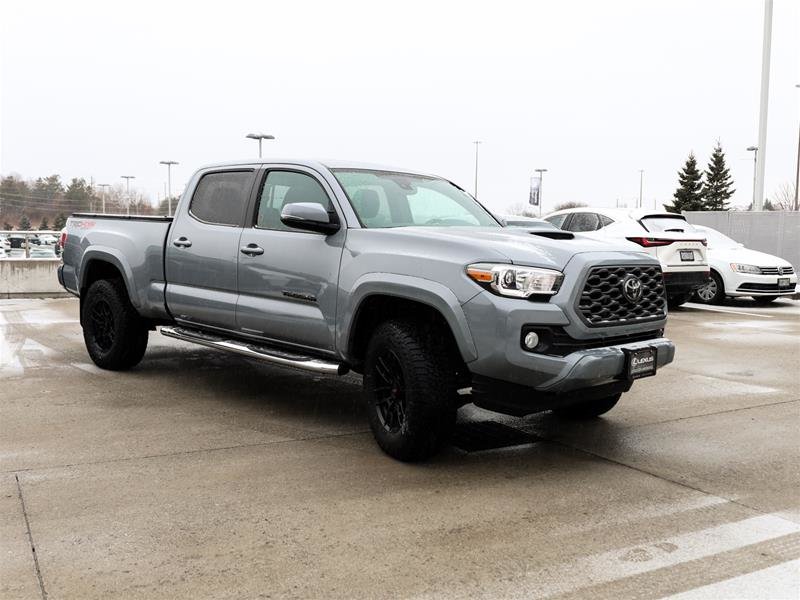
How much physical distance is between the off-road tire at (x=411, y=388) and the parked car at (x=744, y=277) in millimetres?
10949

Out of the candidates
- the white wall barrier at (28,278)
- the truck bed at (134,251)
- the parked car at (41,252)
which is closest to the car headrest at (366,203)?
the truck bed at (134,251)

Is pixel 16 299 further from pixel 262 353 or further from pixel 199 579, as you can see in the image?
pixel 199 579

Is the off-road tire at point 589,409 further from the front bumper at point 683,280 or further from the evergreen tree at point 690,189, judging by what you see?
the evergreen tree at point 690,189

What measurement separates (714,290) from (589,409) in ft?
32.3

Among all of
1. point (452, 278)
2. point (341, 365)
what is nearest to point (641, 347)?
point (452, 278)

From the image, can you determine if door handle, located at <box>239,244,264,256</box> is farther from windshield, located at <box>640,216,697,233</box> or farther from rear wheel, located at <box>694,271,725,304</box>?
rear wheel, located at <box>694,271,725,304</box>

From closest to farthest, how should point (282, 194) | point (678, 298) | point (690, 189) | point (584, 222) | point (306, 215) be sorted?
1. point (306, 215)
2. point (282, 194)
3. point (678, 298)
4. point (584, 222)
5. point (690, 189)

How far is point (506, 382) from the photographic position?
4348 mm

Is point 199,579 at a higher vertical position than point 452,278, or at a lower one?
lower

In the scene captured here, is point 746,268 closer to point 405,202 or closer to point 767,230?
point 767,230

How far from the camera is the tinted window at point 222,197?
6090 millimetres

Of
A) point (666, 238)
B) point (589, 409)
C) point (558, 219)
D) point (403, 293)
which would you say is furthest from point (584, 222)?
point (403, 293)

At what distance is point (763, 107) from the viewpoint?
2239 centimetres

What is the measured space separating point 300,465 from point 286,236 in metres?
1.65
